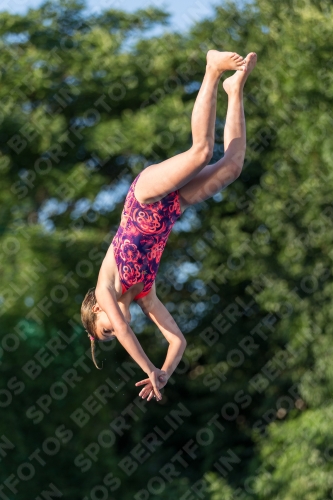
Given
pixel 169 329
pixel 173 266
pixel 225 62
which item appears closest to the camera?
pixel 225 62

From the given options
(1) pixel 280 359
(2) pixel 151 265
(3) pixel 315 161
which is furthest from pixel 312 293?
(2) pixel 151 265

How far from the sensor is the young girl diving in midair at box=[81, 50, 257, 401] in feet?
13.8

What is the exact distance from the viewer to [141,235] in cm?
452

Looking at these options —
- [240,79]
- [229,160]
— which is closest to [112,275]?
[229,160]

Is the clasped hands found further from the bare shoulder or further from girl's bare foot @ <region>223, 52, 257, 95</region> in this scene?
girl's bare foot @ <region>223, 52, 257, 95</region>

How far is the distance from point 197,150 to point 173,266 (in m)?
7.10

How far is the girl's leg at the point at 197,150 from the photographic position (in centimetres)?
417

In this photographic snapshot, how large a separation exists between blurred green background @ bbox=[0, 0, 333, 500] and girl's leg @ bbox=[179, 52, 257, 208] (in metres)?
5.98

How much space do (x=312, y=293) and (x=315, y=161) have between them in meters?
1.55

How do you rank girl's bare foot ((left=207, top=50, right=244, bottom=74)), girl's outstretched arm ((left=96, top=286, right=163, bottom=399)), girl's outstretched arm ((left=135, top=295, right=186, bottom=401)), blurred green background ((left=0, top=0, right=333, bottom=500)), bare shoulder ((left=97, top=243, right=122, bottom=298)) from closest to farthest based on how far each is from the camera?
1. girl's bare foot ((left=207, top=50, right=244, bottom=74))
2. girl's outstretched arm ((left=96, top=286, right=163, bottom=399))
3. bare shoulder ((left=97, top=243, right=122, bottom=298))
4. girl's outstretched arm ((left=135, top=295, right=186, bottom=401))
5. blurred green background ((left=0, top=0, right=333, bottom=500))

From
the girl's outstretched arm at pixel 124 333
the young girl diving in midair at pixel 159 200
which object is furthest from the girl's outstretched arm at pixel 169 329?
the girl's outstretched arm at pixel 124 333

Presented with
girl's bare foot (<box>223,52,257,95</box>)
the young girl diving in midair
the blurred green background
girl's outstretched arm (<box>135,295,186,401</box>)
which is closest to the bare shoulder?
the young girl diving in midair

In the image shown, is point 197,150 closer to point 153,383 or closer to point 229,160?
point 229,160

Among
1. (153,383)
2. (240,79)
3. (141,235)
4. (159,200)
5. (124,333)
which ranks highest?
(240,79)
